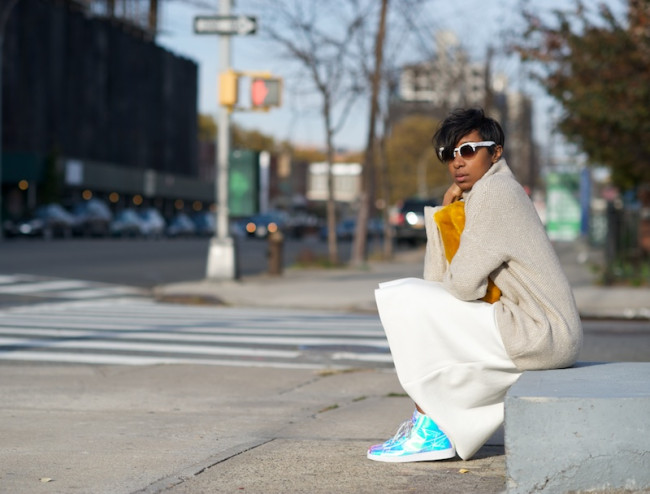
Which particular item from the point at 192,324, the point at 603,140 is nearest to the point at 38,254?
the point at 603,140

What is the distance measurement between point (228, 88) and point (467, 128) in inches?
555

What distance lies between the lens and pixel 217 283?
20.1 m

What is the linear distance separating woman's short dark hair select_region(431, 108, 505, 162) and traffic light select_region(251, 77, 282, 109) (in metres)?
13.7

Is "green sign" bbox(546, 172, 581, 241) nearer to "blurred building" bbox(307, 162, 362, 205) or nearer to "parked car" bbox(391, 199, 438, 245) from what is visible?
"parked car" bbox(391, 199, 438, 245)

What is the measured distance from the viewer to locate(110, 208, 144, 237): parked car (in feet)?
201

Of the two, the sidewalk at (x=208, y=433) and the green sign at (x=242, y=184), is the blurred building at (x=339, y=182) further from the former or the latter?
the sidewalk at (x=208, y=433)

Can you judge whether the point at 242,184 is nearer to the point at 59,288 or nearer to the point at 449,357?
the point at 59,288

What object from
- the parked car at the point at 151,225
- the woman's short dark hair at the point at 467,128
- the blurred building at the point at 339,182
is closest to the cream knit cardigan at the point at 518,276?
the woman's short dark hair at the point at 467,128

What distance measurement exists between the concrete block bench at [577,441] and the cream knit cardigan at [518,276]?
21.5 inches

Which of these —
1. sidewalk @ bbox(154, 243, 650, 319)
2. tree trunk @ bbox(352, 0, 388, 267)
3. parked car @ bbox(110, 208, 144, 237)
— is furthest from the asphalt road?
parked car @ bbox(110, 208, 144, 237)

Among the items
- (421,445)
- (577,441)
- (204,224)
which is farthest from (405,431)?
(204,224)

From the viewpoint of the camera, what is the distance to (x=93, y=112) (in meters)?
79.8

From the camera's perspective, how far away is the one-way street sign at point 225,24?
63.2ft

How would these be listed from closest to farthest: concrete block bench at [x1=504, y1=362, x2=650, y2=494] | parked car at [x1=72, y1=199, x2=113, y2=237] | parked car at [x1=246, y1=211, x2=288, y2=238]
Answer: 1. concrete block bench at [x1=504, y1=362, x2=650, y2=494]
2. parked car at [x1=72, y1=199, x2=113, y2=237]
3. parked car at [x1=246, y1=211, x2=288, y2=238]
